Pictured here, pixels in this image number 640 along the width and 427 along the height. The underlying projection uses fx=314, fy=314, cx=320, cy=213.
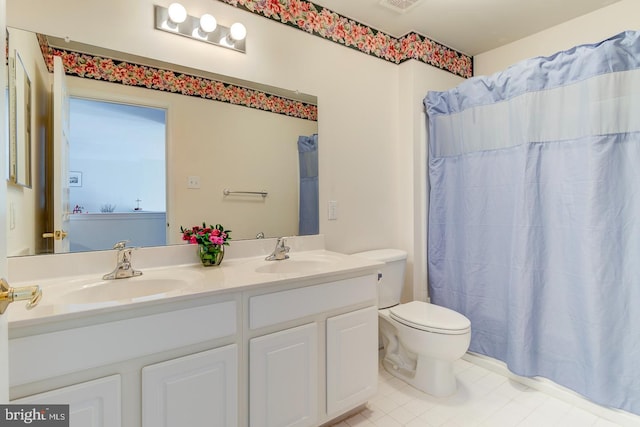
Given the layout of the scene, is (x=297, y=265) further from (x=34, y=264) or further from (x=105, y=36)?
(x=105, y=36)

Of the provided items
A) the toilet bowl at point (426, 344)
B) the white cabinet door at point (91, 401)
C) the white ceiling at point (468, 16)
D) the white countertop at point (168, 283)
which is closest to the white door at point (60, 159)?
the white countertop at point (168, 283)

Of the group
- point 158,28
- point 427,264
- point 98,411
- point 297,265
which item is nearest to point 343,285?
point 297,265

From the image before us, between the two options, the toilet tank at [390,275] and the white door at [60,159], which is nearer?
the white door at [60,159]

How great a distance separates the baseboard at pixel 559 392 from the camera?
1.58 meters

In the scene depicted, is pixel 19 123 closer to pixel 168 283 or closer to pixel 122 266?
pixel 122 266

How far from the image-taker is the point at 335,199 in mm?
2123

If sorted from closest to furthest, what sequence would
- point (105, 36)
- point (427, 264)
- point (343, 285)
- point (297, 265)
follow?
point (105, 36), point (343, 285), point (297, 265), point (427, 264)

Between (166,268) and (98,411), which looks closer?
(98,411)

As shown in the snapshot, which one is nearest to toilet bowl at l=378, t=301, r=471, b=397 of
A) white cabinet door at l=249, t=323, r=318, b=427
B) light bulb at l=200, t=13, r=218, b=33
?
white cabinet door at l=249, t=323, r=318, b=427

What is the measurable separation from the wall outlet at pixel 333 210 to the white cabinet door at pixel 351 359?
0.69 metres

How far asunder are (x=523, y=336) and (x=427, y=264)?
0.77 meters

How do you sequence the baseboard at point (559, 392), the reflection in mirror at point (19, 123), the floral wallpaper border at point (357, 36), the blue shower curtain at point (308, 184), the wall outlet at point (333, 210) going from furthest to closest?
the wall outlet at point (333, 210), the blue shower curtain at point (308, 184), the floral wallpaper border at point (357, 36), the baseboard at point (559, 392), the reflection in mirror at point (19, 123)

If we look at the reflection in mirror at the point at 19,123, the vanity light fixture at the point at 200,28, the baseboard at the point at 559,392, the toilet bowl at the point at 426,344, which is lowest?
the baseboard at the point at 559,392

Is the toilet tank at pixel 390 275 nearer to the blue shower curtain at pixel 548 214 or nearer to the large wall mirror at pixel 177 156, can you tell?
the blue shower curtain at pixel 548 214
